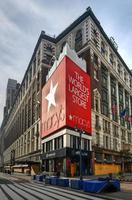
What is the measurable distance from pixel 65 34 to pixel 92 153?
34632 millimetres

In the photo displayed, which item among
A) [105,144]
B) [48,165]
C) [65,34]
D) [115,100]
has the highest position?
[65,34]

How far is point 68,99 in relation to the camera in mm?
51344

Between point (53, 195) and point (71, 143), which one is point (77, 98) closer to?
point (71, 143)

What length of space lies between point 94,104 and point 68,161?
16.6m

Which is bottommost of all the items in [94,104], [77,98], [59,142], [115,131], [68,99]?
[59,142]

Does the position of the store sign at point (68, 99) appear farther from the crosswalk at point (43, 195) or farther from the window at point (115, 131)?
the crosswalk at point (43, 195)

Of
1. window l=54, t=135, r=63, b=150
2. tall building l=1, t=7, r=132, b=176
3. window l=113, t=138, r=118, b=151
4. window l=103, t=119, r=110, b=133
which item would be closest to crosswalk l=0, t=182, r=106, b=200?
tall building l=1, t=7, r=132, b=176

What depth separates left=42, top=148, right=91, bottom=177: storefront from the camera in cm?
4853

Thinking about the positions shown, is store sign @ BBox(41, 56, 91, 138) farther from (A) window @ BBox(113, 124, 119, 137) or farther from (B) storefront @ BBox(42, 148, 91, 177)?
(A) window @ BBox(113, 124, 119, 137)

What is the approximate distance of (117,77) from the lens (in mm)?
79875

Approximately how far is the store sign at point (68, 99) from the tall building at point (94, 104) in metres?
2.13

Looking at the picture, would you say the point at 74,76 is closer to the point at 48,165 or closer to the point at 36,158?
the point at 48,165

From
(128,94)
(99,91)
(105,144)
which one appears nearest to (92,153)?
(105,144)

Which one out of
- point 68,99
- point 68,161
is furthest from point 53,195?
point 68,99
